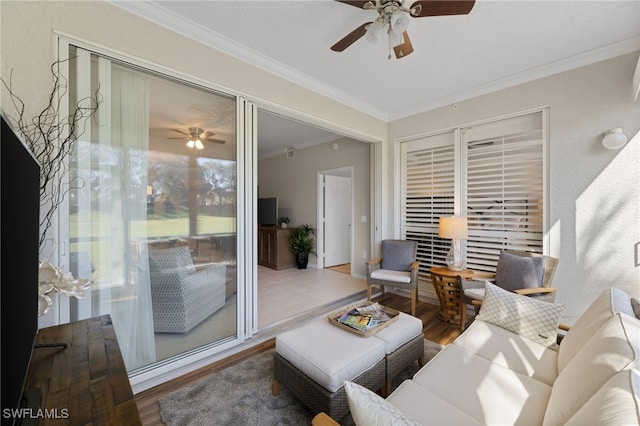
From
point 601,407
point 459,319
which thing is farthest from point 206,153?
point 459,319

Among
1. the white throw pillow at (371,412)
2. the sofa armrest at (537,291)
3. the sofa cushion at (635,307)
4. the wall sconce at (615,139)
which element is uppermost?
the wall sconce at (615,139)

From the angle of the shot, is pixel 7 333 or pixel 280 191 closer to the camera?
pixel 7 333

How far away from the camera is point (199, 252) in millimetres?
2188

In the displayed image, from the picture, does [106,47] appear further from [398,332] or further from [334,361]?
[398,332]

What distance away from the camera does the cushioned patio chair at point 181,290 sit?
1983 millimetres

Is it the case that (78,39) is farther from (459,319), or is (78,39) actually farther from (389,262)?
(459,319)

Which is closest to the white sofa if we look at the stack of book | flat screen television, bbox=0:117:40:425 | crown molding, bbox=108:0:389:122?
the stack of book

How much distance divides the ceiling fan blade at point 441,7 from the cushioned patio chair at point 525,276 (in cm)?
227

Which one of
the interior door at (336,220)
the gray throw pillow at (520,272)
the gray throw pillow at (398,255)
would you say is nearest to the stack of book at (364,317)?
the gray throw pillow at (520,272)

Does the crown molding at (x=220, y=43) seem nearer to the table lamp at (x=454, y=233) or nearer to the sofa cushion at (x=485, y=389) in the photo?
the table lamp at (x=454, y=233)

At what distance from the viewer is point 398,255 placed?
12.0ft

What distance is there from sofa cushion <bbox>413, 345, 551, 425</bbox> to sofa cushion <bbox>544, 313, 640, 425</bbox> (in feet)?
0.49

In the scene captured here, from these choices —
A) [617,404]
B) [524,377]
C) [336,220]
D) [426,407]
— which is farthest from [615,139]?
[336,220]

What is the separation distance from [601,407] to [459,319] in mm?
2510
